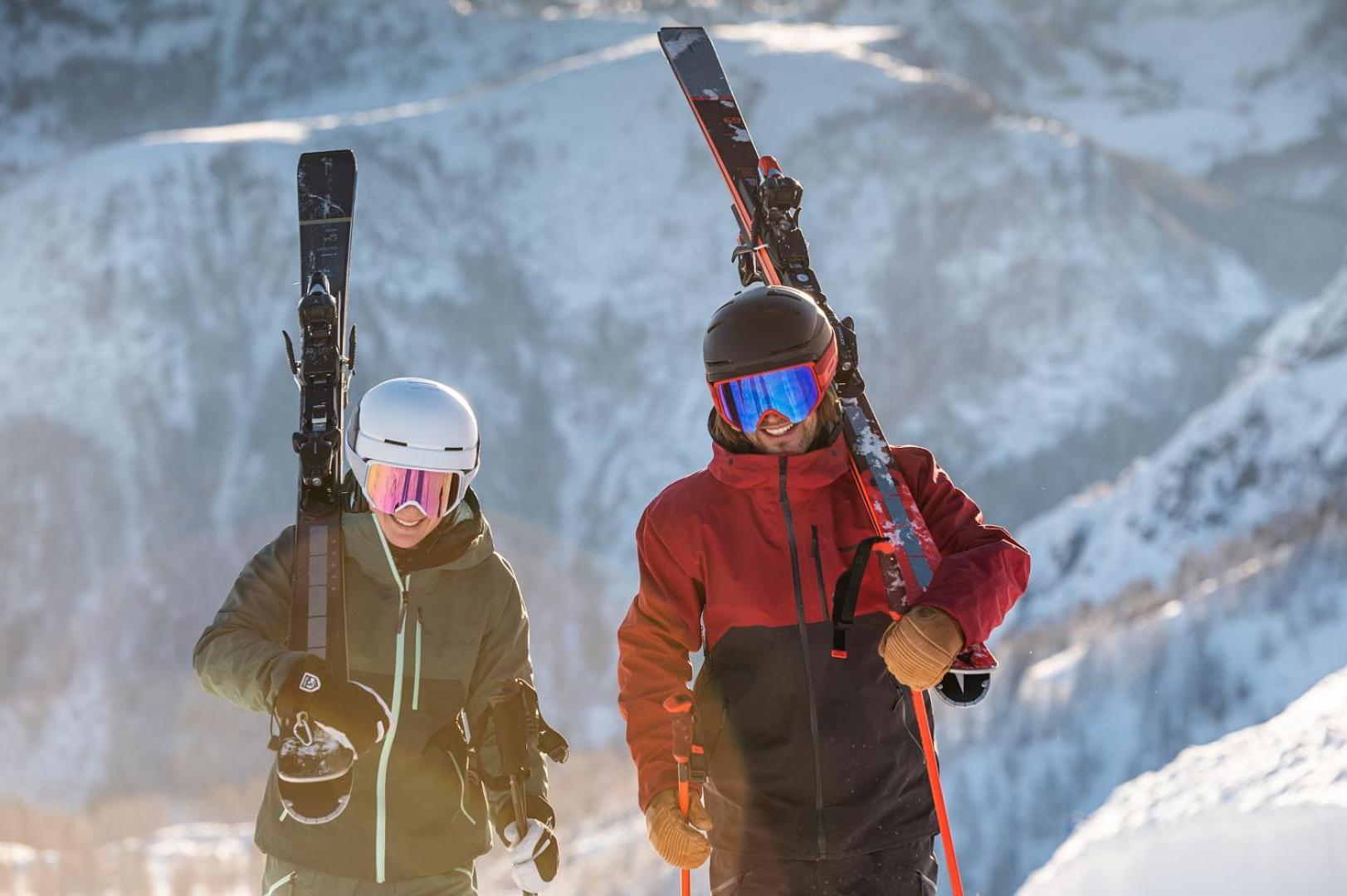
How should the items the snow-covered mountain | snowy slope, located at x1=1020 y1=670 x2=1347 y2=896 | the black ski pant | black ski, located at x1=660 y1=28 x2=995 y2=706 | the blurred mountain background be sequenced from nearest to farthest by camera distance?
the black ski pant
black ski, located at x1=660 y1=28 x2=995 y2=706
snowy slope, located at x1=1020 y1=670 x2=1347 y2=896
the snow-covered mountain
the blurred mountain background

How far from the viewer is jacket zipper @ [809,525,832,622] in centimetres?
404

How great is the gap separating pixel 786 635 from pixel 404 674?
1.22m

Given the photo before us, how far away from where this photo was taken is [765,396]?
4.16 m

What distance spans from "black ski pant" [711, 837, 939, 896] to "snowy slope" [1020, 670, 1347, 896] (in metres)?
2.26

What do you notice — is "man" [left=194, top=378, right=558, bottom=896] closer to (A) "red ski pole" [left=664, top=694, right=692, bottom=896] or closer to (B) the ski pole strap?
(A) "red ski pole" [left=664, top=694, right=692, bottom=896]

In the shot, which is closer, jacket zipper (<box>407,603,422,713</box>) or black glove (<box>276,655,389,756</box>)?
black glove (<box>276,655,389,756</box>)

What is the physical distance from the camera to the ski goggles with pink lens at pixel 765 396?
4.16 m

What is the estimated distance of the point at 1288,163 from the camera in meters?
188

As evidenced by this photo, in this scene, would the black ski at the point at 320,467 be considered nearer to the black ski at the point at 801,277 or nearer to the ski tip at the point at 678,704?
the ski tip at the point at 678,704

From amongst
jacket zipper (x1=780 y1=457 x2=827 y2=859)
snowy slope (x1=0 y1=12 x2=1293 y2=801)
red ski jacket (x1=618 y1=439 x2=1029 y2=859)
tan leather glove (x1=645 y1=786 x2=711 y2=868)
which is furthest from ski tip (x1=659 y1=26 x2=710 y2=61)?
snowy slope (x1=0 y1=12 x2=1293 y2=801)

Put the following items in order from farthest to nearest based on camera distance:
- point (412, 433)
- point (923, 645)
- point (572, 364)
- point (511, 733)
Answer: point (572, 364), point (412, 433), point (511, 733), point (923, 645)

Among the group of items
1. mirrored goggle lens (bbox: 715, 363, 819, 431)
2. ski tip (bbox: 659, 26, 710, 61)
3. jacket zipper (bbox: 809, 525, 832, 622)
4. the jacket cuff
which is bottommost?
the jacket cuff

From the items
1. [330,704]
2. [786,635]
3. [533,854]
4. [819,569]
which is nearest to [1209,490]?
[533,854]

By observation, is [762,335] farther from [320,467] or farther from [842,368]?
[320,467]
